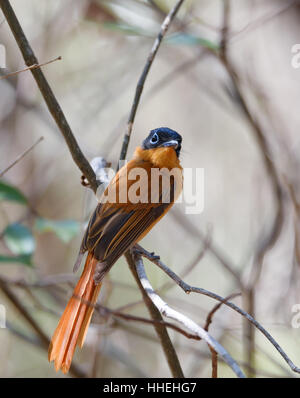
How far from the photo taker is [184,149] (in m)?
4.37

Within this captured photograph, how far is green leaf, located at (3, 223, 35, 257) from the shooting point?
2859mm

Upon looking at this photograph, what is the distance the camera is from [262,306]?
445cm

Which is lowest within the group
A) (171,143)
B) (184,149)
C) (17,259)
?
(17,259)

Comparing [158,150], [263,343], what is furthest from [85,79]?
[263,343]

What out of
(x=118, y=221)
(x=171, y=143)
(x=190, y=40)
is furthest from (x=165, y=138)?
(x=118, y=221)

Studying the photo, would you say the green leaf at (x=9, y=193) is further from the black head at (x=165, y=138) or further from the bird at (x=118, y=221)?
the black head at (x=165, y=138)

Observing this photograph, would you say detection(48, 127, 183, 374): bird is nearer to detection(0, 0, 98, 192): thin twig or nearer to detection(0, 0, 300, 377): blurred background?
detection(0, 0, 98, 192): thin twig

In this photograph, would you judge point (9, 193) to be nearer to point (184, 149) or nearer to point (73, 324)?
point (73, 324)

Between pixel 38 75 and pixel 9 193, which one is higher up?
pixel 38 75

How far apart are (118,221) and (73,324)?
65cm

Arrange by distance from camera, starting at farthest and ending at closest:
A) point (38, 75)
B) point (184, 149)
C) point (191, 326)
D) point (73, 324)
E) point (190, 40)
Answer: point (184, 149)
point (190, 40)
point (73, 324)
point (38, 75)
point (191, 326)

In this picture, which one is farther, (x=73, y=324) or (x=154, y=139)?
(x=154, y=139)

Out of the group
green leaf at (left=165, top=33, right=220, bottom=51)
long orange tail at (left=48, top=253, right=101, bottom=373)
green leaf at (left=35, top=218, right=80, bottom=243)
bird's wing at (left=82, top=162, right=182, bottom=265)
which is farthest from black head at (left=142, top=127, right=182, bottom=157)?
long orange tail at (left=48, top=253, right=101, bottom=373)

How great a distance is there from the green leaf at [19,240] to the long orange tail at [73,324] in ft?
1.14
